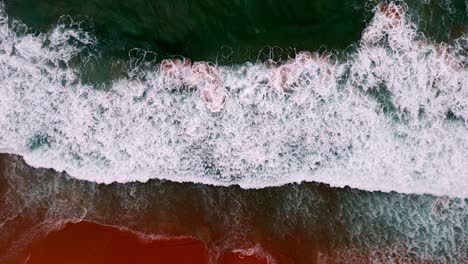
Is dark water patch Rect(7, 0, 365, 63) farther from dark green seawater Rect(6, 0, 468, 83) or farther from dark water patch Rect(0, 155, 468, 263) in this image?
dark water patch Rect(0, 155, 468, 263)

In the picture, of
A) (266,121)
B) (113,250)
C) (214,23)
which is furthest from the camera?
(214,23)

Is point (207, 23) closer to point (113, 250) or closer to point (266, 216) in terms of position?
point (266, 216)

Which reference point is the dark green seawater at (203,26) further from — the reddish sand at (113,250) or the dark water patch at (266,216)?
the reddish sand at (113,250)

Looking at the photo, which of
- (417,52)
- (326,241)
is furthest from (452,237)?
(417,52)

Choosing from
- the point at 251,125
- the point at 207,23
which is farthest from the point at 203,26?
the point at 251,125

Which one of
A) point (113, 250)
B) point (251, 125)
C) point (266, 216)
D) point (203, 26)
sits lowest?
point (113, 250)

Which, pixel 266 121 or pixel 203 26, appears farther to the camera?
pixel 203 26
